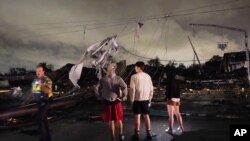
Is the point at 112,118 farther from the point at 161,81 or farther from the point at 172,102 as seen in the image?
the point at 161,81

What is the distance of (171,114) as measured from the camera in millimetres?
9375

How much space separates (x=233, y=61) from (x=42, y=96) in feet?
304

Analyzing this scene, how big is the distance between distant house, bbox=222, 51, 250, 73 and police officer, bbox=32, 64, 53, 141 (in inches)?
3529

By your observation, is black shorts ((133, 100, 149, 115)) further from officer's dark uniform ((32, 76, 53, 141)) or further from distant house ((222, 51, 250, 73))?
distant house ((222, 51, 250, 73))

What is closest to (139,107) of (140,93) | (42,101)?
(140,93)

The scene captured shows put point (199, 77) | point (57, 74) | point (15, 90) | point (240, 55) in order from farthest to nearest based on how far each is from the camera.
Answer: point (240, 55)
point (199, 77)
point (57, 74)
point (15, 90)

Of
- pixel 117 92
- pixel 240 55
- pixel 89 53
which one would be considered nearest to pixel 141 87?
pixel 117 92

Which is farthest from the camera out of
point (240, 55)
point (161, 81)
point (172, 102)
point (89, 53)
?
point (240, 55)

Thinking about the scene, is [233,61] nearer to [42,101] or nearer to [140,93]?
[140,93]

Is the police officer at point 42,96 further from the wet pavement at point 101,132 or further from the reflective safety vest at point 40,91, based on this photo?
the wet pavement at point 101,132

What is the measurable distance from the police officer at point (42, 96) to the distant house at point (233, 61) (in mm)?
89629

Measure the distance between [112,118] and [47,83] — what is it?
6.09ft

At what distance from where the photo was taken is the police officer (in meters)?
8.10

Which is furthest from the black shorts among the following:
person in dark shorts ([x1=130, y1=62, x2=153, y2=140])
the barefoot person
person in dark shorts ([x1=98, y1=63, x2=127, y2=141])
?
the barefoot person
